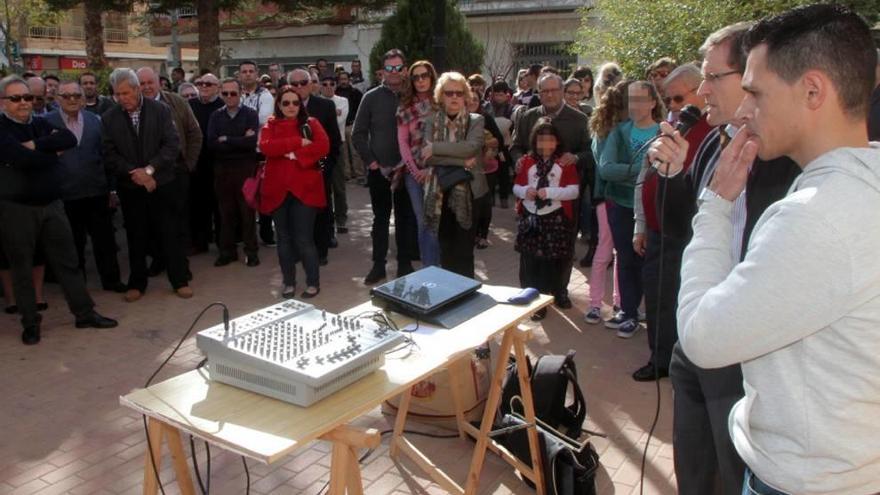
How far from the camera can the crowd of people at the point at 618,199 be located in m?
1.38

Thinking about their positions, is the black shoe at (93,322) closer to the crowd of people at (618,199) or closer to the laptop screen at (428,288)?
the crowd of people at (618,199)

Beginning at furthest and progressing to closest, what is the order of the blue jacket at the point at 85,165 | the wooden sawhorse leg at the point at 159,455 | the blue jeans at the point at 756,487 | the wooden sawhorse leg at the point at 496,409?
1. the blue jacket at the point at 85,165
2. the wooden sawhorse leg at the point at 496,409
3. the wooden sawhorse leg at the point at 159,455
4. the blue jeans at the point at 756,487

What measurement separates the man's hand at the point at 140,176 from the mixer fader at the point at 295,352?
167 inches

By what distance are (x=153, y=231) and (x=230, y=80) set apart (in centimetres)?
170

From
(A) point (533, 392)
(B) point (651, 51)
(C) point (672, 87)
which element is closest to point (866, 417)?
(A) point (533, 392)

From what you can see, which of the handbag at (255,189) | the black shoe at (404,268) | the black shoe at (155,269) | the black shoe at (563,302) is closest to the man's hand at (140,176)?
the handbag at (255,189)

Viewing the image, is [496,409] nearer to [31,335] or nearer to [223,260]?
[31,335]

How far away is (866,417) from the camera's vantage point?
141 cm

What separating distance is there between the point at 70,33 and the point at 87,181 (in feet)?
135

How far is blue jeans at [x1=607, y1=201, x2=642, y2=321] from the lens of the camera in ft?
17.4

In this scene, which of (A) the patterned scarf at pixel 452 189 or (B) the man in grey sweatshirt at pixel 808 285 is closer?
(B) the man in grey sweatshirt at pixel 808 285

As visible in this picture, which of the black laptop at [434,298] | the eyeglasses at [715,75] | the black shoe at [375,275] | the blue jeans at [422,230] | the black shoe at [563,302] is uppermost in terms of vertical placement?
the eyeglasses at [715,75]

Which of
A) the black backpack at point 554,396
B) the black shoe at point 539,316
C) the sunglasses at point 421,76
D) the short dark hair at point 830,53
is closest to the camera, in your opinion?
the short dark hair at point 830,53

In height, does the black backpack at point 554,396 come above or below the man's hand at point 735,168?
below
